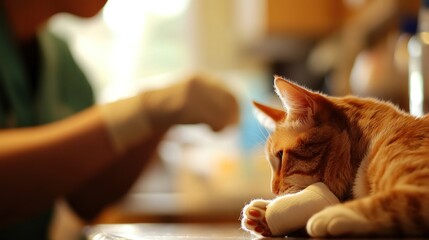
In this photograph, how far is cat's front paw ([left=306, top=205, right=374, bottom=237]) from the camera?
1.28 feet

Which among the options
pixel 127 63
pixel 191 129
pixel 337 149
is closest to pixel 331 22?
pixel 191 129

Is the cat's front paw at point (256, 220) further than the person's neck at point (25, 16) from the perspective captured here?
No

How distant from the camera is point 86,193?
145 cm

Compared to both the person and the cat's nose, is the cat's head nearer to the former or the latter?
the cat's nose

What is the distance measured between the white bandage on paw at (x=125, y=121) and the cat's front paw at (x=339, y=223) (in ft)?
2.23

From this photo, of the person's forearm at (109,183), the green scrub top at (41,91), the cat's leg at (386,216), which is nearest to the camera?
the cat's leg at (386,216)

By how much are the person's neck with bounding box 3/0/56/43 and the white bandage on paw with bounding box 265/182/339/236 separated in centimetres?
102

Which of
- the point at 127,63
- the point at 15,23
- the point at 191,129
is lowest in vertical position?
the point at 191,129

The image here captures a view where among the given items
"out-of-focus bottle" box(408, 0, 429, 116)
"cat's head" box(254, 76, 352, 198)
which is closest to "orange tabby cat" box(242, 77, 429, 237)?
"cat's head" box(254, 76, 352, 198)

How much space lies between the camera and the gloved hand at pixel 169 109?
1.06m

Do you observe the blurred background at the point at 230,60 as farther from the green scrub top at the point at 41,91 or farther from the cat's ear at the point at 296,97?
the cat's ear at the point at 296,97

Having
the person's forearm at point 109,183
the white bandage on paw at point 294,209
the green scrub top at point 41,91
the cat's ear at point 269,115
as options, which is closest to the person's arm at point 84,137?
the green scrub top at point 41,91

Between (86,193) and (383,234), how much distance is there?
45.2 inches

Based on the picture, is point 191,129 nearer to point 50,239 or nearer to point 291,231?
point 50,239
